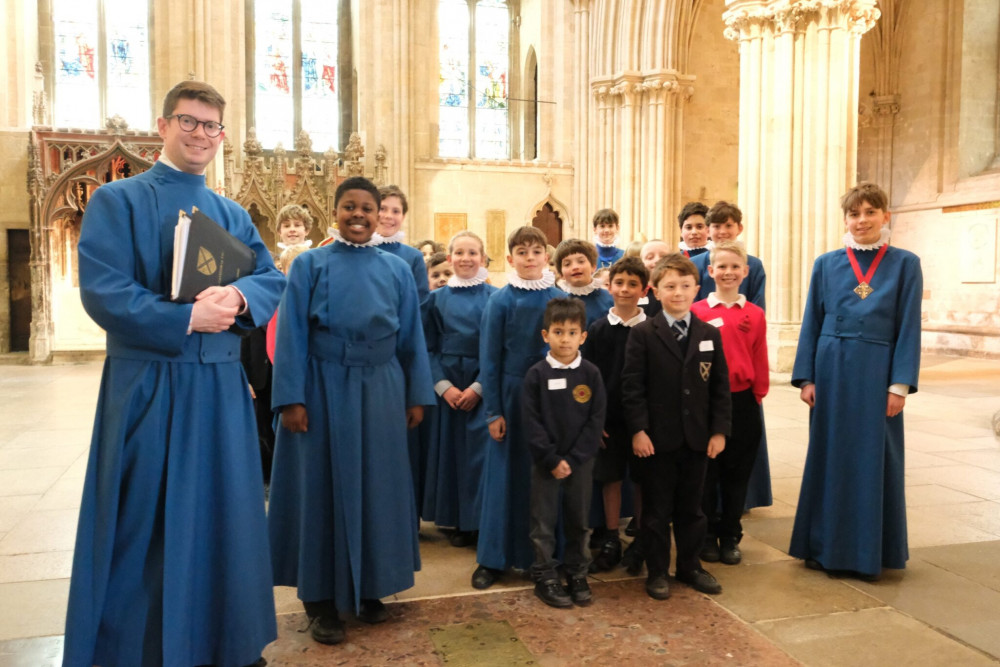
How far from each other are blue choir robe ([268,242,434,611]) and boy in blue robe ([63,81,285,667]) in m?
0.36

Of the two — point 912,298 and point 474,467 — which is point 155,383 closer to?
point 474,467

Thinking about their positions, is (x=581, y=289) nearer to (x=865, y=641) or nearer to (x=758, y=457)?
(x=758, y=457)

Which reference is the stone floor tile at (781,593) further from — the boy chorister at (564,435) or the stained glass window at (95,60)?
the stained glass window at (95,60)

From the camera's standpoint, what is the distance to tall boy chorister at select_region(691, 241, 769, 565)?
377cm

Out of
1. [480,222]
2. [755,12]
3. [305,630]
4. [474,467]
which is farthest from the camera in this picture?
[480,222]

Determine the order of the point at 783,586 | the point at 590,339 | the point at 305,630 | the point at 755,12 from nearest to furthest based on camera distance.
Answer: the point at 305,630
the point at 783,586
the point at 590,339
the point at 755,12

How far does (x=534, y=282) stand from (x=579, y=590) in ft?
4.21

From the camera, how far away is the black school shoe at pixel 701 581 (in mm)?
3350

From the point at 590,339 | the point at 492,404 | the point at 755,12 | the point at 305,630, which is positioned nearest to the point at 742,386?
the point at 590,339

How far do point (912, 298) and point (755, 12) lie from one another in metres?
8.14

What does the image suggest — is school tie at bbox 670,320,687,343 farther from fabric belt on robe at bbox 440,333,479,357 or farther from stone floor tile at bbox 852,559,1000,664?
stone floor tile at bbox 852,559,1000,664

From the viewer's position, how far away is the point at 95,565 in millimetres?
2324

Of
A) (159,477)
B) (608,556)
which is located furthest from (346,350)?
(608,556)

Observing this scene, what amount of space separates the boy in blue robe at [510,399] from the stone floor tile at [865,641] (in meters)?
1.03
